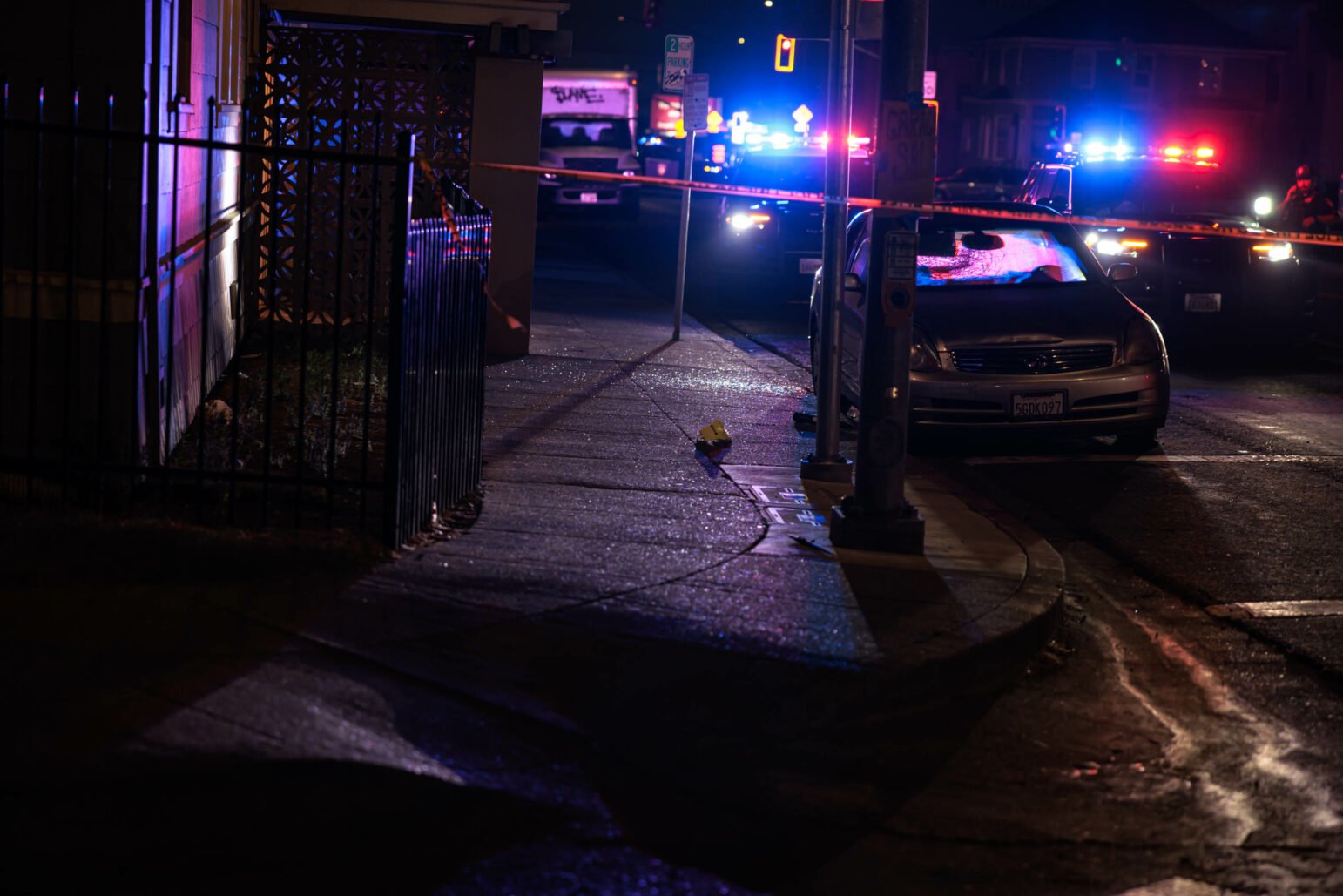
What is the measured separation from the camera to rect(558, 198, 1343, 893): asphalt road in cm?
456

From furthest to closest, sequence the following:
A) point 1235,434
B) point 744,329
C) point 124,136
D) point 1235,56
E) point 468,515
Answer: point 1235,56 < point 744,329 < point 1235,434 < point 468,515 < point 124,136

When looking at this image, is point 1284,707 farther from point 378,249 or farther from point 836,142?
point 378,249

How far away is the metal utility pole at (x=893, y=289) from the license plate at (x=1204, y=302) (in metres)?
10.5

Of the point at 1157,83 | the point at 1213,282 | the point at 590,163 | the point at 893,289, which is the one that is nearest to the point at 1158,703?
the point at 893,289

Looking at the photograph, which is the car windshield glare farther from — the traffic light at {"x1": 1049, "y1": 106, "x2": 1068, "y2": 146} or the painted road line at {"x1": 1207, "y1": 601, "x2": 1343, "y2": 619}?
the traffic light at {"x1": 1049, "y1": 106, "x2": 1068, "y2": 146}

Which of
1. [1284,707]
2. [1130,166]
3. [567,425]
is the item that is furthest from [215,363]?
[1130,166]

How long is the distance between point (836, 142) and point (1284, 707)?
4377 mm

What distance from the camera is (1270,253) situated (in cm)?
1719

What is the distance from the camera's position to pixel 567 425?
10555 millimetres

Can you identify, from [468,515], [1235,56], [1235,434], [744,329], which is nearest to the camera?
[468,515]

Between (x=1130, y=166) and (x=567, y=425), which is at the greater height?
(x=1130, y=166)

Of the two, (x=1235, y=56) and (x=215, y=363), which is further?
(x=1235, y=56)

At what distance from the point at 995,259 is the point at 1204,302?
18.9 ft

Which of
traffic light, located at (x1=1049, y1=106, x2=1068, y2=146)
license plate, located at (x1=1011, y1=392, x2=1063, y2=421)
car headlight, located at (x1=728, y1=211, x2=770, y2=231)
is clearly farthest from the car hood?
traffic light, located at (x1=1049, y1=106, x2=1068, y2=146)
